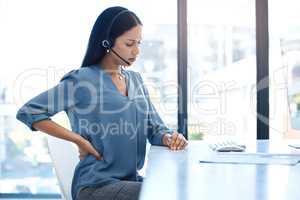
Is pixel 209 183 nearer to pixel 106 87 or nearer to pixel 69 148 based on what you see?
pixel 106 87

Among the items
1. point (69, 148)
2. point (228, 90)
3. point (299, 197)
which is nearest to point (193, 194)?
point (299, 197)

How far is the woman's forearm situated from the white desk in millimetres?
300

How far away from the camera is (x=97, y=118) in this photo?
1662 millimetres

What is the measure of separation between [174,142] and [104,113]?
1.04 feet

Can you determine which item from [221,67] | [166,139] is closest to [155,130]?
[166,139]

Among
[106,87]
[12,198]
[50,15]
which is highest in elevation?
[50,15]

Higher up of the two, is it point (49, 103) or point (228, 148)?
point (49, 103)

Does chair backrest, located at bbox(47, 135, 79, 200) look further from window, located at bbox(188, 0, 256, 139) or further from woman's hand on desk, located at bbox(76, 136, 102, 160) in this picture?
window, located at bbox(188, 0, 256, 139)

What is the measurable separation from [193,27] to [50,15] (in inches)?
42.7

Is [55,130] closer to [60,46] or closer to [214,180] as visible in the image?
[214,180]

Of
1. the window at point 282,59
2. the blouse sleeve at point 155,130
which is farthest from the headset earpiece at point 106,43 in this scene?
the window at point 282,59

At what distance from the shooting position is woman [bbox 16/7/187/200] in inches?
62.9

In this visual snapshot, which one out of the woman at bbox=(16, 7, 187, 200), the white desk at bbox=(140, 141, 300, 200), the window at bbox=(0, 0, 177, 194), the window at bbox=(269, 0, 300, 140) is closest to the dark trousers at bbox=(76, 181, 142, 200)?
the woman at bbox=(16, 7, 187, 200)

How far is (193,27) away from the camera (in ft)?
10.3
